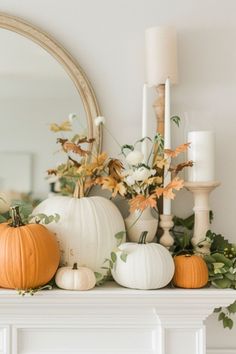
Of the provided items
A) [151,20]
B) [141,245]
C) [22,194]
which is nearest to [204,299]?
[141,245]

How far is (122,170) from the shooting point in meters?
1.96

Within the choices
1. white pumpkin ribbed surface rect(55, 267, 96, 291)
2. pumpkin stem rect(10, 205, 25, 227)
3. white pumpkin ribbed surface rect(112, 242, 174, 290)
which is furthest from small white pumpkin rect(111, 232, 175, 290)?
pumpkin stem rect(10, 205, 25, 227)

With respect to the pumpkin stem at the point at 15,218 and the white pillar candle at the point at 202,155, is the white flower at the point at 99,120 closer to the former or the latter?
the white pillar candle at the point at 202,155

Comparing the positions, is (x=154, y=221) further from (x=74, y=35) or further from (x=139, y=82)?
(x=74, y=35)

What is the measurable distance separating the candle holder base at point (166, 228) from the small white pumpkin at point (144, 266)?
0.12 m

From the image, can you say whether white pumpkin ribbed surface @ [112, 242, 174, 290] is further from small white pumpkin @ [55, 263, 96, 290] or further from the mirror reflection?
the mirror reflection

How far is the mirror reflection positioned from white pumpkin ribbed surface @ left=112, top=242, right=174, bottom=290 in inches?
17.5

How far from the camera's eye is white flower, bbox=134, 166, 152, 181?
6.03 feet

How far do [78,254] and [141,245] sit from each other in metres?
0.22

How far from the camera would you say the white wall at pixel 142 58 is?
2074mm

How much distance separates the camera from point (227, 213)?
2086 mm

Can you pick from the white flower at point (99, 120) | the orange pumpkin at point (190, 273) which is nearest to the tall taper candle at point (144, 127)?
the white flower at point (99, 120)

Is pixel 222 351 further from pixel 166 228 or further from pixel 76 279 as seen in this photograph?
pixel 76 279

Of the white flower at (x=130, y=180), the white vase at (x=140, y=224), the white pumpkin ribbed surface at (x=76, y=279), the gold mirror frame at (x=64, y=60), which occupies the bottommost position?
the white pumpkin ribbed surface at (x=76, y=279)
